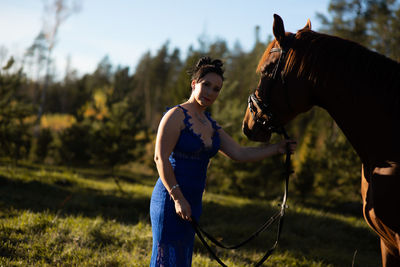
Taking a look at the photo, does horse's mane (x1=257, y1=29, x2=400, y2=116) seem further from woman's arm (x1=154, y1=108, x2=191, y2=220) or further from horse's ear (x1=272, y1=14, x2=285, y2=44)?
woman's arm (x1=154, y1=108, x2=191, y2=220)

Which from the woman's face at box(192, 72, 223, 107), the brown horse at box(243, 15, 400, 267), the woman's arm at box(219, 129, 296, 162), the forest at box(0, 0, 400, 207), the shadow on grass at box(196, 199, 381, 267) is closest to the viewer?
the brown horse at box(243, 15, 400, 267)

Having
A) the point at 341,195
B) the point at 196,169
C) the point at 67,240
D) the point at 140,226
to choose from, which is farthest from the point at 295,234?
the point at 341,195

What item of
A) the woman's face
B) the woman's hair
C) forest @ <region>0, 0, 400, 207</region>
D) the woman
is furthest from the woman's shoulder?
forest @ <region>0, 0, 400, 207</region>

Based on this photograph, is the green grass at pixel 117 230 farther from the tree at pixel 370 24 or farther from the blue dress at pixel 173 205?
the tree at pixel 370 24

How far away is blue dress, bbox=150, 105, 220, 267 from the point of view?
2.22 metres

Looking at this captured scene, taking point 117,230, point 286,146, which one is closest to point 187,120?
point 286,146

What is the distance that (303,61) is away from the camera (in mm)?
2104

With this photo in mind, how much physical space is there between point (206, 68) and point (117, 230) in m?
3.33

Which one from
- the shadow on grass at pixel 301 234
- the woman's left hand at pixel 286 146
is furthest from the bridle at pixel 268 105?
the shadow on grass at pixel 301 234

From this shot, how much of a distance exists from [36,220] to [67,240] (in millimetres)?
757

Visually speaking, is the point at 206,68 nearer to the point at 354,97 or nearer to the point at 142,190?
the point at 354,97

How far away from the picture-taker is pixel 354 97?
78.9 inches

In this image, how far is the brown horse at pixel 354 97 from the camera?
189cm

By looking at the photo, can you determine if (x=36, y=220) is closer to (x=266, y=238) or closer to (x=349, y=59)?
(x=266, y=238)
